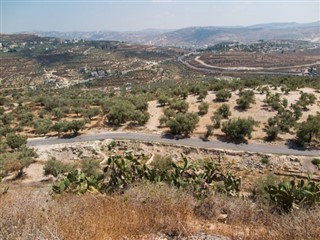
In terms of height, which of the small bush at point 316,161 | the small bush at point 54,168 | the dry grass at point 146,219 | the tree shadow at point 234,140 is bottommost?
the tree shadow at point 234,140

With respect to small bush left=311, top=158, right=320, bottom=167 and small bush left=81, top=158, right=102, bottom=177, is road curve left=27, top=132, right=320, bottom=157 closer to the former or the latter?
small bush left=311, top=158, right=320, bottom=167

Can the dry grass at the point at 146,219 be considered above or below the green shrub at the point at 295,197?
above

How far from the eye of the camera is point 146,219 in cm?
648

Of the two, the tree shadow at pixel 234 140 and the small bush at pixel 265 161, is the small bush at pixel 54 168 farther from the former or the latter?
the small bush at pixel 265 161

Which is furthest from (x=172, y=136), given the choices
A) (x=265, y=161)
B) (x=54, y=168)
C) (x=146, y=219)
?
(x=146, y=219)

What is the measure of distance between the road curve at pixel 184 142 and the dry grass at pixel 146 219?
2632cm

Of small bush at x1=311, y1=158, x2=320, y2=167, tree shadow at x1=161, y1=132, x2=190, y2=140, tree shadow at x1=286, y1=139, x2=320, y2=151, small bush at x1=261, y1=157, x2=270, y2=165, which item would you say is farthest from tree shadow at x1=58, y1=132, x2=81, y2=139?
small bush at x1=311, y1=158, x2=320, y2=167

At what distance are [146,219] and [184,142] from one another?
29.5 meters

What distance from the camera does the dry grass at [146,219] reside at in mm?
5527

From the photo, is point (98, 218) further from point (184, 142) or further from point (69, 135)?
point (69, 135)

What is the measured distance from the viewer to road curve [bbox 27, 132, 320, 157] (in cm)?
3297

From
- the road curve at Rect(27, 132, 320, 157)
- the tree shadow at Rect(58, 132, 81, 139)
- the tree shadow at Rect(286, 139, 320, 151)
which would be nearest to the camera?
the road curve at Rect(27, 132, 320, 157)

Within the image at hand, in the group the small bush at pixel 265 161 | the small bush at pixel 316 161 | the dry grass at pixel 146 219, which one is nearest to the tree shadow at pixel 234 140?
the small bush at pixel 265 161

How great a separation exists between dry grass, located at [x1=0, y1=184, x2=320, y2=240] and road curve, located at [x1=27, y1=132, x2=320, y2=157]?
26.3 meters
